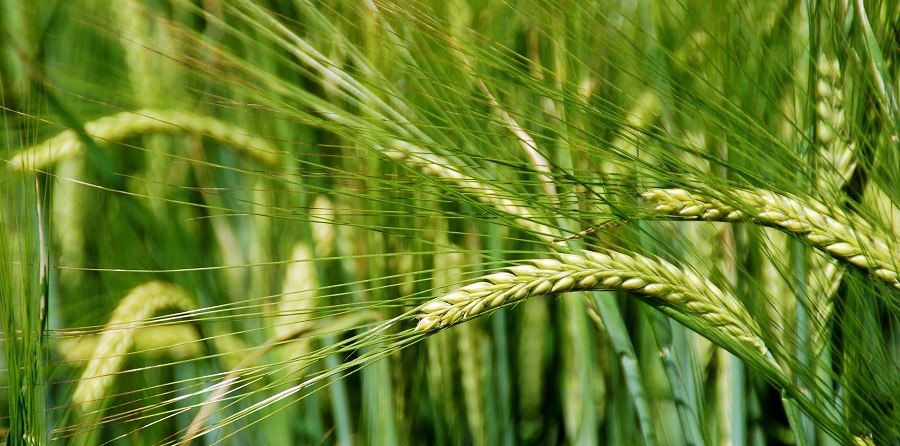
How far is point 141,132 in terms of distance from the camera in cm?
84

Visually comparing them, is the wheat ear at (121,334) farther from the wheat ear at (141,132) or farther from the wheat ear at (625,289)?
the wheat ear at (625,289)

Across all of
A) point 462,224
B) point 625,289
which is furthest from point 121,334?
point 625,289

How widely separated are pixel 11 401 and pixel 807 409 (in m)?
0.56

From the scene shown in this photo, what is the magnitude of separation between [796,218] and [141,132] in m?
0.60

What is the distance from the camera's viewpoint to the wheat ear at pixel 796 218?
55 centimetres

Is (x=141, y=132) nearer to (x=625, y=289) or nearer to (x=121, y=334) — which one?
(x=121, y=334)

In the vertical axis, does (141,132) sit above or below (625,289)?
above

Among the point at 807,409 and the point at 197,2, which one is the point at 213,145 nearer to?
the point at 197,2

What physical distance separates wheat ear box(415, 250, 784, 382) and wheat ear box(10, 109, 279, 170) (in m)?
0.31

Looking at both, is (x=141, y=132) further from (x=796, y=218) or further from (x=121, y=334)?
(x=796, y=218)

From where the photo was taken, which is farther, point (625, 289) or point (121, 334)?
point (121, 334)

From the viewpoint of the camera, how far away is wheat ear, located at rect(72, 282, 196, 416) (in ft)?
2.48

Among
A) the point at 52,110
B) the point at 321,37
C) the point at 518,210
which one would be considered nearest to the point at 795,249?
the point at 518,210

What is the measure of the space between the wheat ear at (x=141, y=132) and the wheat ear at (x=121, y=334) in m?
0.14
